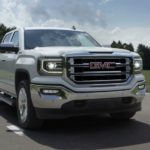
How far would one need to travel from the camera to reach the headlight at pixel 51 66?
8000mm

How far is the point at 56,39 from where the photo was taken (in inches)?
384

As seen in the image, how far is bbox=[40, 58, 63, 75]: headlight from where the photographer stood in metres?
8.00

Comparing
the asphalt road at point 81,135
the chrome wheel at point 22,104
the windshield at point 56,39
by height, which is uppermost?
the windshield at point 56,39

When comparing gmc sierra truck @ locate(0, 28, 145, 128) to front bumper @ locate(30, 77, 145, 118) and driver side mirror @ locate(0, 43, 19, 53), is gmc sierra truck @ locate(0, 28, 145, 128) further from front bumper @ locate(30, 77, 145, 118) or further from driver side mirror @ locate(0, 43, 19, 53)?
driver side mirror @ locate(0, 43, 19, 53)

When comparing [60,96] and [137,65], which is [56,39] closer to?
[137,65]

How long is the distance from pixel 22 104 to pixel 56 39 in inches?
66.9

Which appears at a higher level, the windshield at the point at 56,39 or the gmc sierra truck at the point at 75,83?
the windshield at the point at 56,39

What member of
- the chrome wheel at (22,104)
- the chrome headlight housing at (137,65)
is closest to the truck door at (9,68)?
the chrome wheel at (22,104)

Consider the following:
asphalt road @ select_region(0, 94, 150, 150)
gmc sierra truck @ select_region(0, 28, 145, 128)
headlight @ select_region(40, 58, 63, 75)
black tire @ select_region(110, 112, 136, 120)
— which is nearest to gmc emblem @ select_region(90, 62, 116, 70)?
gmc sierra truck @ select_region(0, 28, 145, 128)

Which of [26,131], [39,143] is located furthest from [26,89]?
[39,143]

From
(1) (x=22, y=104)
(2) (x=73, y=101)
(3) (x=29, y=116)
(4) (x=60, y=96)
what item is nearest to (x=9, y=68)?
(1) (x=22, y=104)

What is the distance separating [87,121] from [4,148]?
2785mm

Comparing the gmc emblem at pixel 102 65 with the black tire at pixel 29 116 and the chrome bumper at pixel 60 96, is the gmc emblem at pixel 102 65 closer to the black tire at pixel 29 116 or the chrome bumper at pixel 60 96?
the chrome bumper at pixel 60 96

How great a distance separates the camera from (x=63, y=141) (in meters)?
7.66
